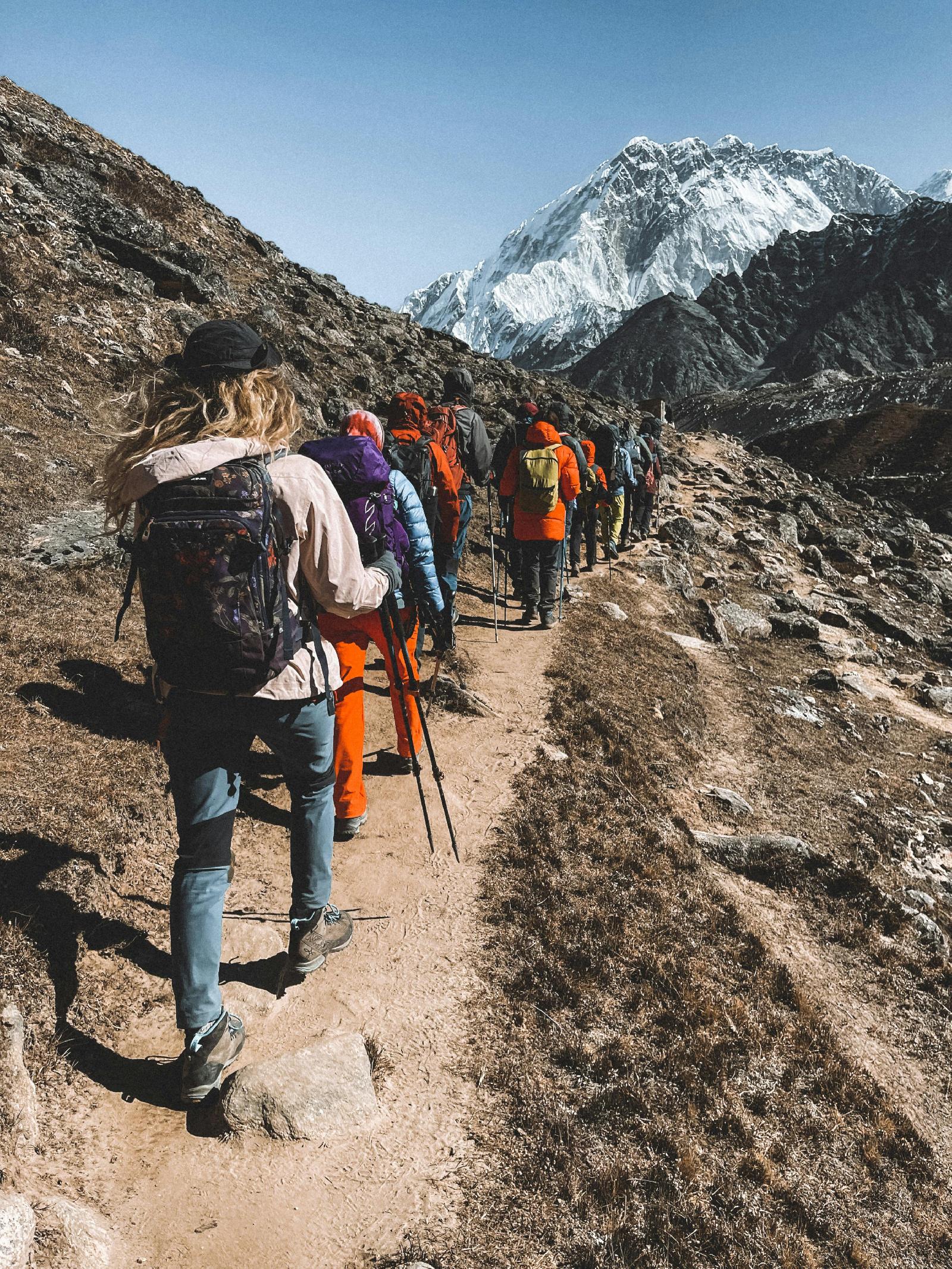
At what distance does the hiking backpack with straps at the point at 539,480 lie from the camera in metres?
10.2

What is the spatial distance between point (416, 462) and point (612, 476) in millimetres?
8153

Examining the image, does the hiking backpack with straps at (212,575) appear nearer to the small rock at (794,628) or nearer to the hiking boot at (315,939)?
the hiking boot at (315,939)

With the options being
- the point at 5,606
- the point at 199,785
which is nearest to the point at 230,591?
the point at 199,785

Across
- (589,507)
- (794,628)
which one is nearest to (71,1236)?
(589,507)

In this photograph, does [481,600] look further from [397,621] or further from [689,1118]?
[689,1118]

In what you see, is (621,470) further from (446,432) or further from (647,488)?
(446,432)

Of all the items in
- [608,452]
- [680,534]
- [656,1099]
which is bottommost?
[656,1099]

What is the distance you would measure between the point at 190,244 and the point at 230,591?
97.2 ft

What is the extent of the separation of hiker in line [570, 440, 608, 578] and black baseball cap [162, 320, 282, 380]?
34.7 ft

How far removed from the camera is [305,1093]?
11.3ft

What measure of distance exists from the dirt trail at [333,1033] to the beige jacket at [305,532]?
2.11 meters

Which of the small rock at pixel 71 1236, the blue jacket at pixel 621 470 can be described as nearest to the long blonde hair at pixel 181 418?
the small rock at pixel 71 1236

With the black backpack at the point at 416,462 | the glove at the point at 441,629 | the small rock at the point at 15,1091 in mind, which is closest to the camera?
the small rock at the point at 15,1091

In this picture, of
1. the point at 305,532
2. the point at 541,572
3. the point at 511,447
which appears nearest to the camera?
the point at 305,532
